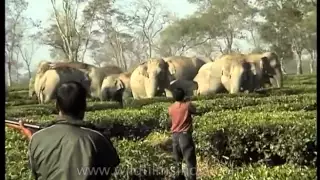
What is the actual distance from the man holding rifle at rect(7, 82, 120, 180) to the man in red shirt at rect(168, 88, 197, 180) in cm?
200

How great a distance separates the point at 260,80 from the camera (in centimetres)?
493

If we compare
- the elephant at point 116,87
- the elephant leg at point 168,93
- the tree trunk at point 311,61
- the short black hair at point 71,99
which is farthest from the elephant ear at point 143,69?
the short black hair at point 71,99

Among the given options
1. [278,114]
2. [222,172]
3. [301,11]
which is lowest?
[222,172]

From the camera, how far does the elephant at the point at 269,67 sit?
15.0 ft

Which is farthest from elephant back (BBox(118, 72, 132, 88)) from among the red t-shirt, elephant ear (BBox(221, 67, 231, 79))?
elephant ear (BBox(221, 67, 231, 79))

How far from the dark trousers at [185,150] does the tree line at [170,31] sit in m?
0.72

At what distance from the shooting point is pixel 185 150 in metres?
4.26

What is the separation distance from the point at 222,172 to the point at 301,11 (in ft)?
4.52

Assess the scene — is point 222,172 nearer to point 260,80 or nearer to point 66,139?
point 260,80

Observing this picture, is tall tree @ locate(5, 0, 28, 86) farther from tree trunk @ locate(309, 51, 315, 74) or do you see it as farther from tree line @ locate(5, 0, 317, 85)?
tree trunk @ locate(309, 51, 315, 74)

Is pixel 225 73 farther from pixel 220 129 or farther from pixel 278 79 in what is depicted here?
pixel 220 129

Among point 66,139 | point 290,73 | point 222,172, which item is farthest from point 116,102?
point 66,139

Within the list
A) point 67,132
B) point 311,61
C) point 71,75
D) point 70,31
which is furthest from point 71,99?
point 311,61

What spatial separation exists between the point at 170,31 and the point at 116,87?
69cm
